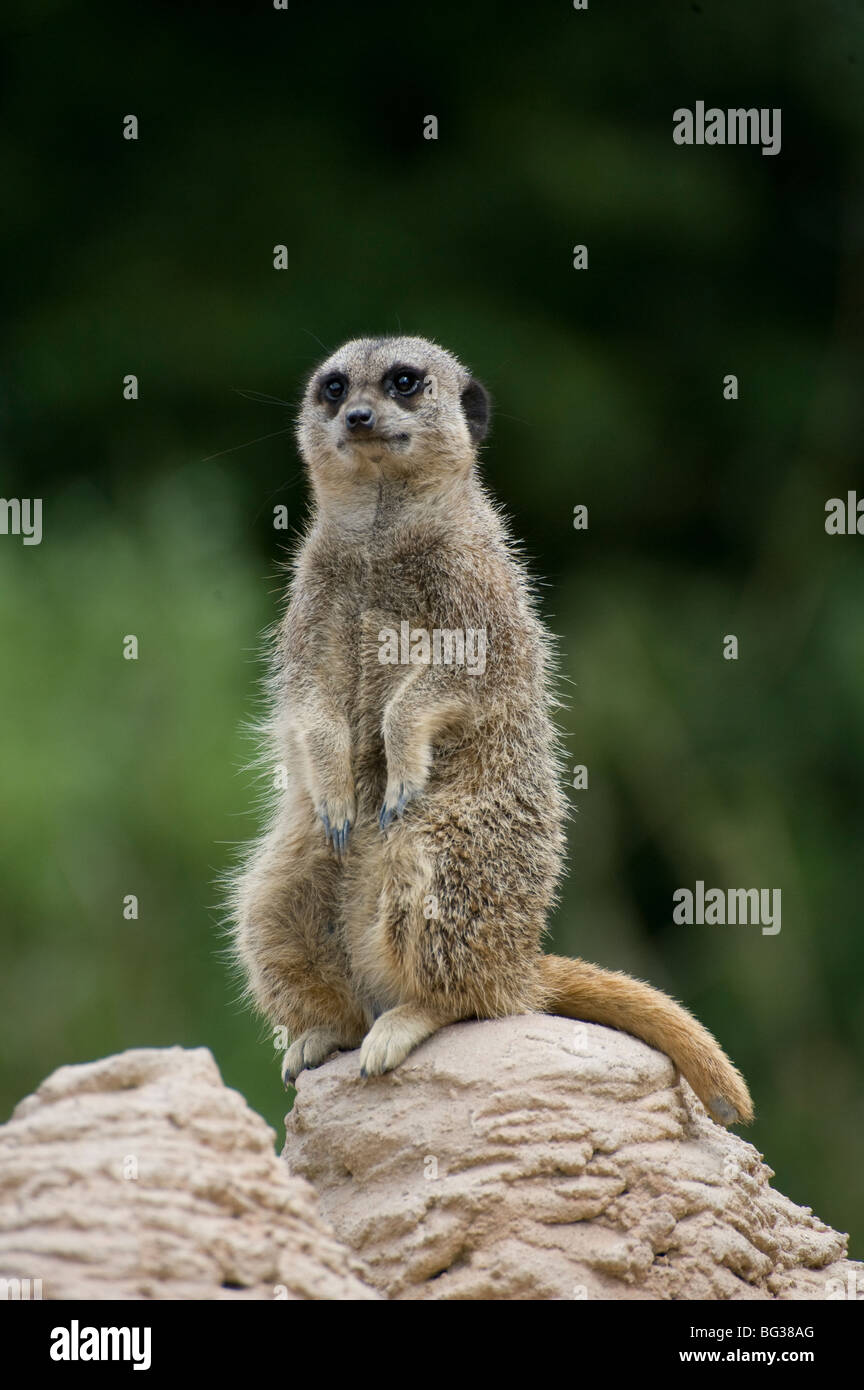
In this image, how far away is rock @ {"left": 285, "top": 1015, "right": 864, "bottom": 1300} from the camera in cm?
375

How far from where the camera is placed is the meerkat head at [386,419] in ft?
14.7

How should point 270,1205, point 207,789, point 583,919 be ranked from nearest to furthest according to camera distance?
1. point 270,1205
2. point 207,789
3. point 583,919

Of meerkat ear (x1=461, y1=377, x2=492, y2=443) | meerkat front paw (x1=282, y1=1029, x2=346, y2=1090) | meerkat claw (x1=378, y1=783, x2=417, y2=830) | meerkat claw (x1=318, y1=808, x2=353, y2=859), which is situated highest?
meerkat ear (x1=461, y1=377, x2=492, y2=443)

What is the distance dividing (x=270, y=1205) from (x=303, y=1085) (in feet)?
3.10

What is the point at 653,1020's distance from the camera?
13.9ft

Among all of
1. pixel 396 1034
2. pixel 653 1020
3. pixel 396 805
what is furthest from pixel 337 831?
pixel 653 1020

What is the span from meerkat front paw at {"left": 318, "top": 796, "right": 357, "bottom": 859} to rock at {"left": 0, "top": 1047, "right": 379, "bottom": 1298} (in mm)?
929

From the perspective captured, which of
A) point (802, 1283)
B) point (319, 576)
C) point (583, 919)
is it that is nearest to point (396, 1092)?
point (802, 1283)

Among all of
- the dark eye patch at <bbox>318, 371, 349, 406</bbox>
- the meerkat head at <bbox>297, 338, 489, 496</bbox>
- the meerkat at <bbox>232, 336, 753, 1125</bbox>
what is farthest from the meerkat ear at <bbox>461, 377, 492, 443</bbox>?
the dark eye patch at <bbox>318, 371, 349, 406</bbox>

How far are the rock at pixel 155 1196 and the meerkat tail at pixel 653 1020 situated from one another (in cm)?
105

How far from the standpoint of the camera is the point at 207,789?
7.20 metres

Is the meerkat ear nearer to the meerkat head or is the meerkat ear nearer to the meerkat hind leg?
the meerkat head

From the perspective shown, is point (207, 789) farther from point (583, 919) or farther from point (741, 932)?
point (741, 932)

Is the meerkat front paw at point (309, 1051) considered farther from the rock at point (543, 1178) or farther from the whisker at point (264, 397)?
the whisker at point (264, 397)
